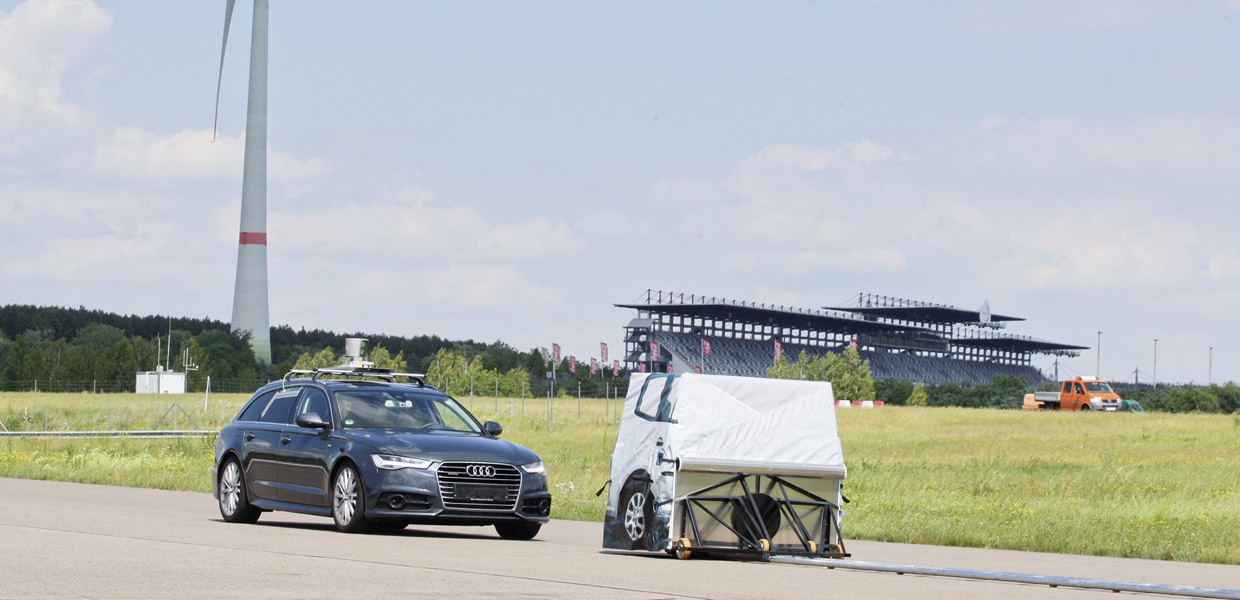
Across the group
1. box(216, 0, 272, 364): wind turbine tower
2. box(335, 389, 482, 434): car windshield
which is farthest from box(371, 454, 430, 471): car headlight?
box(216, 0, 272, 364): wind turbine tower

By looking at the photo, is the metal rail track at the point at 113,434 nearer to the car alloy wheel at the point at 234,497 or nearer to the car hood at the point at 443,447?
the car alloy wheel at the point at 234,497

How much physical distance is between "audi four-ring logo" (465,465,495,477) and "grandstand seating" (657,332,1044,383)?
114 m

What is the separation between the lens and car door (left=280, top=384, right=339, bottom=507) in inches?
613

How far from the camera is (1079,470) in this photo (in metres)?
34.3

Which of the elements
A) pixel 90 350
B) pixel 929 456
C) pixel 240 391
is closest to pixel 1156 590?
pixel 929 456

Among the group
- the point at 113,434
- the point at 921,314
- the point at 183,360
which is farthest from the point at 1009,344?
the point at 113,434

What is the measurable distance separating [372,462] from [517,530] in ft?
5.55

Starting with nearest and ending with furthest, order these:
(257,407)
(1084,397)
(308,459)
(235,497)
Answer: (308,459), (235,497), (257,407), (1084,397)

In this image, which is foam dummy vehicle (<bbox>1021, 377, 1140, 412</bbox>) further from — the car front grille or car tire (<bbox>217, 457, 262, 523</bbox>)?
the car front grille

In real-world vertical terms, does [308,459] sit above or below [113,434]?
above

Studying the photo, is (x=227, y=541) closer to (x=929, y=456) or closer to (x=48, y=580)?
(x=48, y=580)

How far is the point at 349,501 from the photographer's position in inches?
599

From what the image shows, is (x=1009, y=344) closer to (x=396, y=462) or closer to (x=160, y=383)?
(x=160, y=383)

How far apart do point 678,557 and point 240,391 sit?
324 feet
